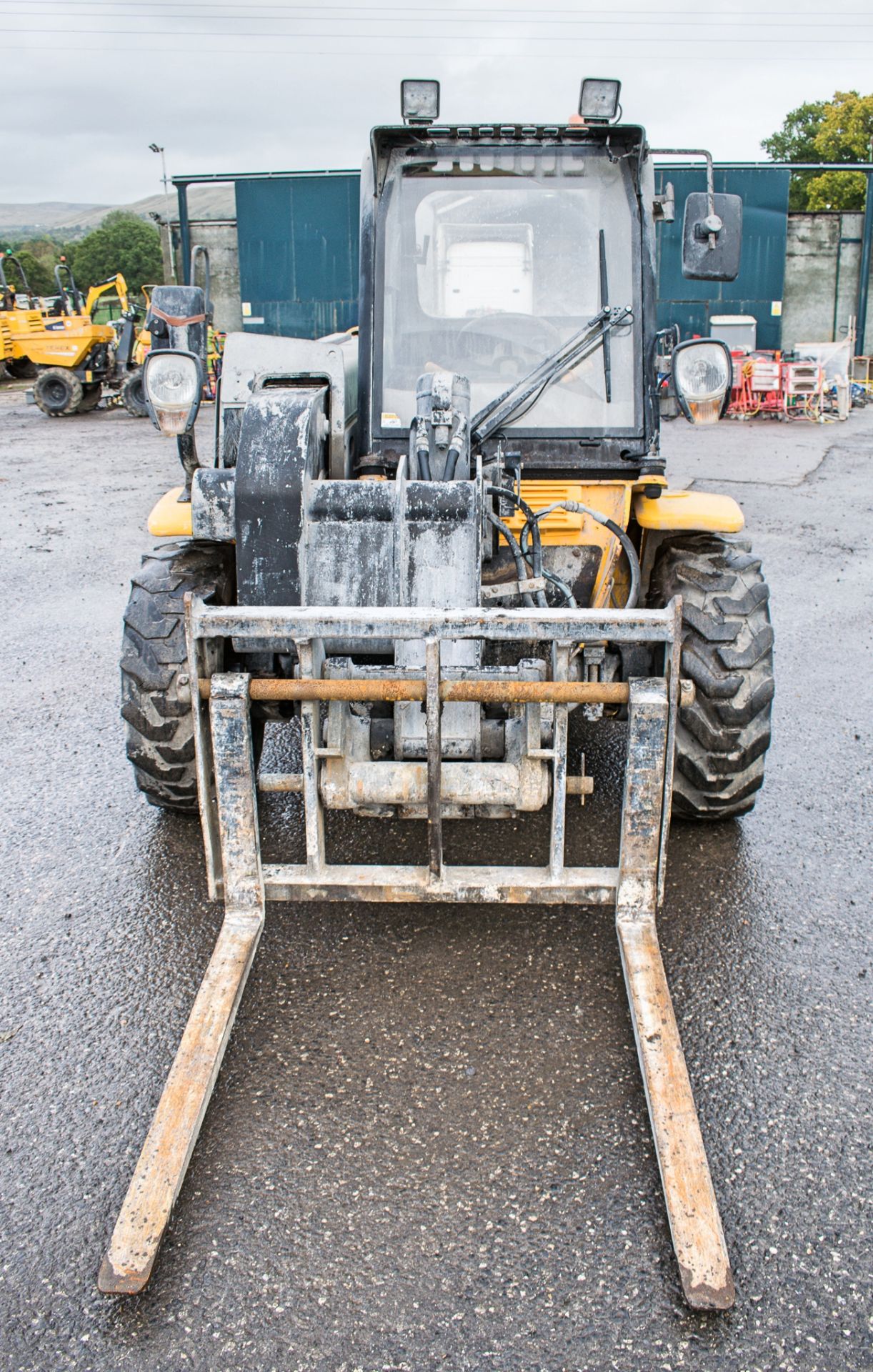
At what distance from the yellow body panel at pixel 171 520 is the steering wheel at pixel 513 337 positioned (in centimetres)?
127

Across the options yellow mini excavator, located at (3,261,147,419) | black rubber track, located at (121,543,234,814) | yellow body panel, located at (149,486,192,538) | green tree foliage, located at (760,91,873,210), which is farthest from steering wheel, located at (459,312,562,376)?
green tree foliage, located at (760,91,873,210)

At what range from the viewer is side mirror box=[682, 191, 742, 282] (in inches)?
160

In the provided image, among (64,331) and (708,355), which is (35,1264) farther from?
(64,331)

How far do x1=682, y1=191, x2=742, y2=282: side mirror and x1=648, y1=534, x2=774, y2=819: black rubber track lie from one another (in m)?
1.08

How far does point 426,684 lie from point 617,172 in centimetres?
242

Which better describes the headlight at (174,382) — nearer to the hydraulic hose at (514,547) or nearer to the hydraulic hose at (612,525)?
the hydraulic hose at (514,547)

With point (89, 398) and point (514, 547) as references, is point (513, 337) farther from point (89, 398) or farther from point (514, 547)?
point (89, 398)

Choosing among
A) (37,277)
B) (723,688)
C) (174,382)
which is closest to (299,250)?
(174,382)

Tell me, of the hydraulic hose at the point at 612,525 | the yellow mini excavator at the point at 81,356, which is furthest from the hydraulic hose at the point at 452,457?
the yellow mini excavator at the point at 81,356

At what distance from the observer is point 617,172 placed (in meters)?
4.38

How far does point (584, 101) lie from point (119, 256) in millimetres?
61914

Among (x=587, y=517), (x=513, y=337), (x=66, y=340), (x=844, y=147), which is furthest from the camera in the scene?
(x=844, y=147)

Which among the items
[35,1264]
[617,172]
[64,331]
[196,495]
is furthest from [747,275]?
[35,1264]

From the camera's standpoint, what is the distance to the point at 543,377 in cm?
428
